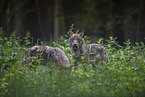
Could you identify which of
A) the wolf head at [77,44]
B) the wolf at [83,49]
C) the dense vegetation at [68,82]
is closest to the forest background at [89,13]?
the wolf at [83,49]

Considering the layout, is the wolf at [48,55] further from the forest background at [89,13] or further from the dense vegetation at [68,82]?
the forest background at [89,13]

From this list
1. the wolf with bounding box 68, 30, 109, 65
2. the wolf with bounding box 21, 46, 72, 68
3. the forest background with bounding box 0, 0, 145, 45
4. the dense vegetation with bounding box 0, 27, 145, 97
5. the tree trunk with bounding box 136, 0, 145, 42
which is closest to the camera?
the dense vegetation with bounding box 0, 27, 145, 97

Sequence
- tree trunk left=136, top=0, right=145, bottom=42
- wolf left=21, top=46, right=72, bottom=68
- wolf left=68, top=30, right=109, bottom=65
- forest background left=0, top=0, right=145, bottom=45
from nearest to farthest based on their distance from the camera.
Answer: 1. wolf left=21, top=46, right=72, bottom=68
2. wolf left=68, top=30, right=109, bottom=65
3. tree trunk left=136, top=0, right=145, bottom=42
4. forest background left=0, top=0, right=145, bottom=45

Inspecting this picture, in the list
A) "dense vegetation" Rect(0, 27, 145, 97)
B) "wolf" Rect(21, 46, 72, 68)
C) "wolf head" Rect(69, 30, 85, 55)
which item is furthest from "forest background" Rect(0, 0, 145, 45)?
"dense vegetation" Rect(0, 27, 145, 97)

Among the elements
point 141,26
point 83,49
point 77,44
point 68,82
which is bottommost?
point 68,82

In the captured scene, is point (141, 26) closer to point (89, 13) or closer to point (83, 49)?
point (83, 49)

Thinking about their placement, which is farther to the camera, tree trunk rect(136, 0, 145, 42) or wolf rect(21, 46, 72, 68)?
tree trunk rect(136, 0, 145, 42)

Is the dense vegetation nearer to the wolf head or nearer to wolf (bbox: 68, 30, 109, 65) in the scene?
wolf (bbox: 68, 30, 109, 65)

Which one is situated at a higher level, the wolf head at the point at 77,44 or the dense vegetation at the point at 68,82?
the wolf head at the point at 77,44

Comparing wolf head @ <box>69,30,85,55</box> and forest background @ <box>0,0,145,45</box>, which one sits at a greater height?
forest background @ <box>0,0,145,45</box>

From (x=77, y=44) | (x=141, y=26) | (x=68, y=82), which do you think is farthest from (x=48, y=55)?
(x=141, y=26)

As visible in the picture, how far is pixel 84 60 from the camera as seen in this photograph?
270 inches

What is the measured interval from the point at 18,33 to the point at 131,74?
4.03 meters

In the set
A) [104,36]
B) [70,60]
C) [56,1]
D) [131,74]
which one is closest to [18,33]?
[70,60]
